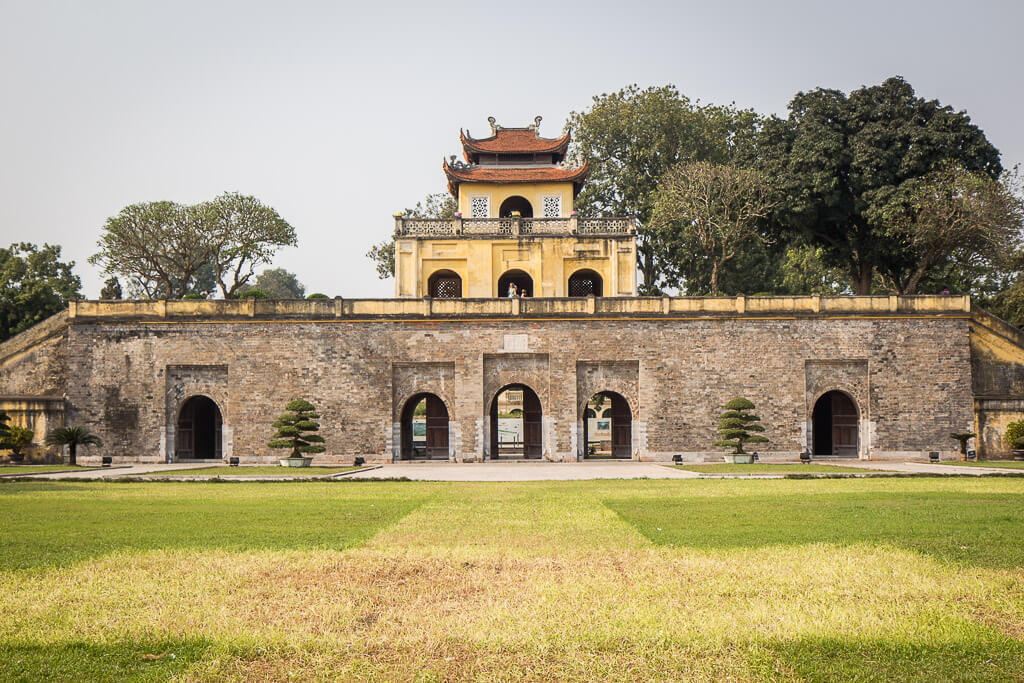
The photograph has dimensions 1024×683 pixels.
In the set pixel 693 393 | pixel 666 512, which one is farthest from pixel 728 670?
pixel 693 393

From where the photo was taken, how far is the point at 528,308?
101ft

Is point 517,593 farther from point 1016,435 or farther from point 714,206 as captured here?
point 714,206

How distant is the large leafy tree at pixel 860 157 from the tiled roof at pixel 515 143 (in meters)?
9.33

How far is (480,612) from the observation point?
22.1ft

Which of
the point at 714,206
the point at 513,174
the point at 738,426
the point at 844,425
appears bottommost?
the point at 844,425

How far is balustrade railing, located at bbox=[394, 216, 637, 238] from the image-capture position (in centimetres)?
3606

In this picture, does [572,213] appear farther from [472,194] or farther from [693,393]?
[693,393]

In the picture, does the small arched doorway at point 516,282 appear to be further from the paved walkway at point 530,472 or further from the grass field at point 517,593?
the grass field at point 517,593

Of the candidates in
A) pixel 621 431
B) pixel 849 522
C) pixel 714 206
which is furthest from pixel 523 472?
pixel 714 206

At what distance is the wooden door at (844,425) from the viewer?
1217 inches

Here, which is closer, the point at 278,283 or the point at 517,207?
the point at 517,207

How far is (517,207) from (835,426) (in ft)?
55.3

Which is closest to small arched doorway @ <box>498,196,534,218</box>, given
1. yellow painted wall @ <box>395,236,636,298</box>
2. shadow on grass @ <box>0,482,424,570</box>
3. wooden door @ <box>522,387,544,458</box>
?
yellow painted wall @ <box>395,236,636,298</box>

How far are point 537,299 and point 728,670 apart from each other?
1012 inches
